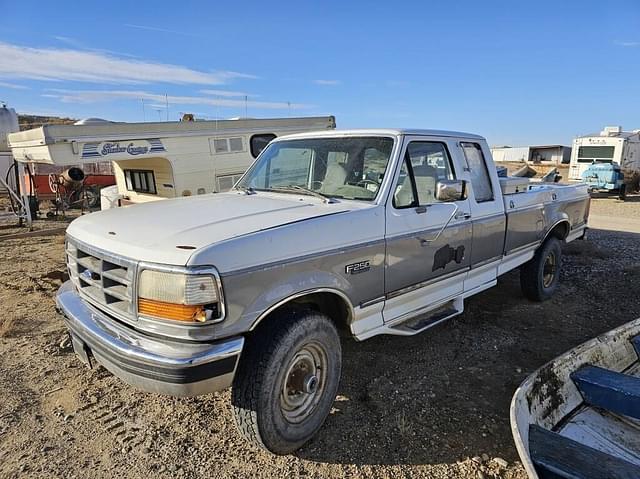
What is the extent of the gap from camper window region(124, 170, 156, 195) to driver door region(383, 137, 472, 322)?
6452 millimetres

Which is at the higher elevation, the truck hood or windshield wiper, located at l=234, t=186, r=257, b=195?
windshield wiper, located at l=234, t=186, r=257, b=195

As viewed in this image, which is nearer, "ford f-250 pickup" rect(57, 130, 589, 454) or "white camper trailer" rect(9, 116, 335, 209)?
"ford f-250 pickup" rect(57, 130, 589, 454)

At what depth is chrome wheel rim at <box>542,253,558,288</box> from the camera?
5684 mm

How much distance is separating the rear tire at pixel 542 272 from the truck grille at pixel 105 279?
4.72m

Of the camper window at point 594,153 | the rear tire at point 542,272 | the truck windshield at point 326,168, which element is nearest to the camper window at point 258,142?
the truck windshield at point 326,168

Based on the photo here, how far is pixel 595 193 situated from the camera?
62.7 ft

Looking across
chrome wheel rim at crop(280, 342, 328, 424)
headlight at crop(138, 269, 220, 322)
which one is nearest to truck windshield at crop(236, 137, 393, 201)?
chrome wheel rim at crop(280, 342, 328, 424)

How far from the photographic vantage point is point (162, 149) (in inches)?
322

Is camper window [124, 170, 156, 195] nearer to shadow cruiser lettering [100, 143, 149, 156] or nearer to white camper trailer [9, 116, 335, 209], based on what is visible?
white camper trailer [9, 116, 335, 209]

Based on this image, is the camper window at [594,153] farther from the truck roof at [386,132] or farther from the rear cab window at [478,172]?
the truck roof at [386,132]

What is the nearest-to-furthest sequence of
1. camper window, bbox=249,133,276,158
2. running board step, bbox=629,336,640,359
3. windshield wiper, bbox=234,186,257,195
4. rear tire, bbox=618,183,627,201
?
running board step, bbox=629,336,640,359 → windshield wiper, bbox=234,186,257,195 → camper window, bbox=249,133,276,158 → rear tire, bbox=618,183,627,201

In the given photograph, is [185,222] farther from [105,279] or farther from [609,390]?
[609,390]

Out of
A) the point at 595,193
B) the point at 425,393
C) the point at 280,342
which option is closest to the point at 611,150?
the point at 595,193

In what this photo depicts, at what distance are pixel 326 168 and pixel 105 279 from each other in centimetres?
194
